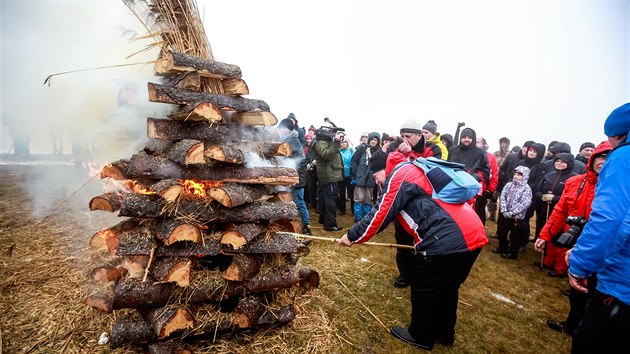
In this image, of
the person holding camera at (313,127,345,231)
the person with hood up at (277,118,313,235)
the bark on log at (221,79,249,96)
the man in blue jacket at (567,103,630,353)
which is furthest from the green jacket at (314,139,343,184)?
the man in blue jacket at (567,103,630,353)

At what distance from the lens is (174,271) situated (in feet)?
8.96

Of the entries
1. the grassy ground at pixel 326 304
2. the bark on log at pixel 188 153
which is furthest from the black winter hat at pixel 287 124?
the bark on log at pixel 188 153

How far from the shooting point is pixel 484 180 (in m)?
6.68

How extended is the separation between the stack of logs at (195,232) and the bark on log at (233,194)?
1cm

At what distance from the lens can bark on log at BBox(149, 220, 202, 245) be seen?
2709 millimetres

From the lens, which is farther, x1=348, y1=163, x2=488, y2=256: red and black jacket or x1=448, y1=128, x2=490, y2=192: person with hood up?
x1=448, y1=128, x2=490, y2=192: person with hood up

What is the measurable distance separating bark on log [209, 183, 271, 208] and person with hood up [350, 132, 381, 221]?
5127 millimetres

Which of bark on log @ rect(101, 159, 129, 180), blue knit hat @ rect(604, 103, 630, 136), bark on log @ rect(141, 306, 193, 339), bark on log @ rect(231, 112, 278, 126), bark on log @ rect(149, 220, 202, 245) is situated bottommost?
bark on log @ rect(141, 306, 193, 339)

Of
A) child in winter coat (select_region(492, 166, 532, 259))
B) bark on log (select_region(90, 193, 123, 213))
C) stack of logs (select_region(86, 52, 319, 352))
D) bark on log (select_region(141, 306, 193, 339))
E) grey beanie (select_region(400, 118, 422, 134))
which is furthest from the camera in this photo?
child in winter coat (select_region(492, 166, 532, 259))

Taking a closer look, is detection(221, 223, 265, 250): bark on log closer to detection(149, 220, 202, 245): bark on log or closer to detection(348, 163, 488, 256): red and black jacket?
detection(149, 220, 202, 245): bark on log

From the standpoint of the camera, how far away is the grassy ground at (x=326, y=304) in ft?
→ 10.2

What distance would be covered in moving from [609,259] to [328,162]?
5691mm

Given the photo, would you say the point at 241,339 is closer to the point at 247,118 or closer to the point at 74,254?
the point at 247,118

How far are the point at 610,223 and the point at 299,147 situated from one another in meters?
5.88
